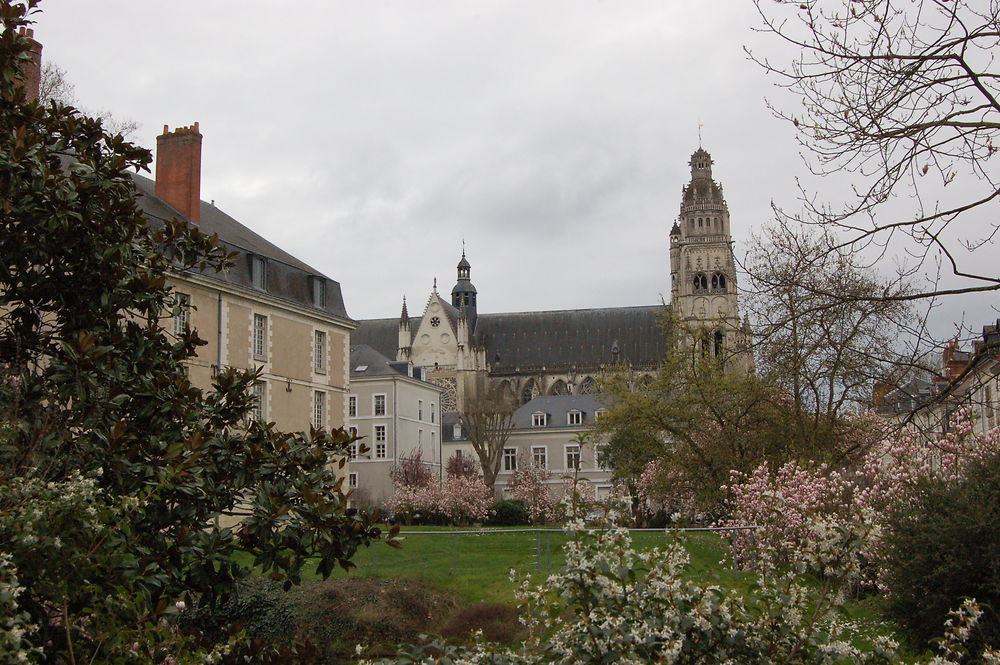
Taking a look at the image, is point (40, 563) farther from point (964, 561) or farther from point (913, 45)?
point (964, 561)

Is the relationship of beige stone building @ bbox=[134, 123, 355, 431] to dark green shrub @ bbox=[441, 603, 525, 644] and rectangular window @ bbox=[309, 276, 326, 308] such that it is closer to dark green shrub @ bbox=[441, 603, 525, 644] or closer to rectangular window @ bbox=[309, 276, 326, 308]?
rectangular window @ bbox=[309, 276, 326, 308]

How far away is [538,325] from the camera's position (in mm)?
90188

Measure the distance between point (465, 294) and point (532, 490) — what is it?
152 feet

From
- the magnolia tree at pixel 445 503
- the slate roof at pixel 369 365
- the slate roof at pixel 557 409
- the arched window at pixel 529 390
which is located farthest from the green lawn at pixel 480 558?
the arched window at pixel 529 390

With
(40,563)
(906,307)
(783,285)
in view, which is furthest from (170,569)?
(906,307)

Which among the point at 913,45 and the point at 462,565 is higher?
the point at 913,45

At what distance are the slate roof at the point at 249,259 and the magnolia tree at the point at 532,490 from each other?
9867 millimetres

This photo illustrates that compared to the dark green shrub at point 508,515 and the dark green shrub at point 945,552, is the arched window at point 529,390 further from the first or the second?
the dark green shrub at point 945,552

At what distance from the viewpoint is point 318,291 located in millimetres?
30922

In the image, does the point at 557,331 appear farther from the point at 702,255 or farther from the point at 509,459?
the point at 509,459

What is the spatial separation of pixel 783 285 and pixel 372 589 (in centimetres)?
885

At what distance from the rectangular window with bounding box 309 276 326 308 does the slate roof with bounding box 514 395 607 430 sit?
105ft

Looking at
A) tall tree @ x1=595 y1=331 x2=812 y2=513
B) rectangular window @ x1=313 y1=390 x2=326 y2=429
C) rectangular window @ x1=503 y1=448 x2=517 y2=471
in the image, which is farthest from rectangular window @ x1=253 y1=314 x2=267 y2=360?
rectangular window @ x1=503 y1=448 x2=517 y2=471

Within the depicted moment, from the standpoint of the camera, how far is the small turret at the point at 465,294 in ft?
296
